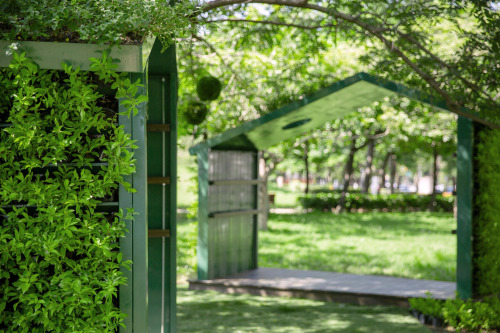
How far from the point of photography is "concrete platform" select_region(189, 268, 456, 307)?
925 cm

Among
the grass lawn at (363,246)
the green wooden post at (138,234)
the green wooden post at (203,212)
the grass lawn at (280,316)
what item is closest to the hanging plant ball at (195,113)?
the green wooden post at (203,212)

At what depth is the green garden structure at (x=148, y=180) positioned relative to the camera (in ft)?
11.0

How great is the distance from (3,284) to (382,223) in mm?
20964

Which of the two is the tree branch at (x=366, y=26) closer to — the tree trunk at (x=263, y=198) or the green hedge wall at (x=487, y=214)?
the green hedge wall at (x=487, y=214)

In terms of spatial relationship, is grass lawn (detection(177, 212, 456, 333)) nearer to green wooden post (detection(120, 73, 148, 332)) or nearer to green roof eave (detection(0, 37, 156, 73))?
green wooden post (detection(120, 73, 148, 332))

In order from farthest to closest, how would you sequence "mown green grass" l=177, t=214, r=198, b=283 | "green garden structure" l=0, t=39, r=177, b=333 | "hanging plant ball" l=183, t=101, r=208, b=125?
"mown green grass" l=177, t=214, r=198, b=283 → "hanging plant ball" l=183, t=101, r=208, b=125 → "green garden structure" l=0, t=39, r=177, b=333

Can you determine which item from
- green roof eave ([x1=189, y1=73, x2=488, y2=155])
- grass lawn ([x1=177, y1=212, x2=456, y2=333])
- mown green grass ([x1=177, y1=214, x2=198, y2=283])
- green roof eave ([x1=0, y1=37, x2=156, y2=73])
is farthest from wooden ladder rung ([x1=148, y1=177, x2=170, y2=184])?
mown green grass ([x1=177, y1=214, x2=198, y2=283])

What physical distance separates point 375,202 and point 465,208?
22.1 meters

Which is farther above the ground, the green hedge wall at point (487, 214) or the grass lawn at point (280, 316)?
the green hedge wall at point (487, 214)

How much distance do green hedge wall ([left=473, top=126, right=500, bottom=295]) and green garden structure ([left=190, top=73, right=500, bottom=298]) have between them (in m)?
0.11

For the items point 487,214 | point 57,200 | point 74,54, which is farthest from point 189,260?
point 74,54

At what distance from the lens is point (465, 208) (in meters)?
8.53

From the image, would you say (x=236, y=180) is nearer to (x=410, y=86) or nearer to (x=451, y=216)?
(x=410, y=86)

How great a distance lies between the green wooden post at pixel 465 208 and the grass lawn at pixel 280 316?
Result: 923mm
